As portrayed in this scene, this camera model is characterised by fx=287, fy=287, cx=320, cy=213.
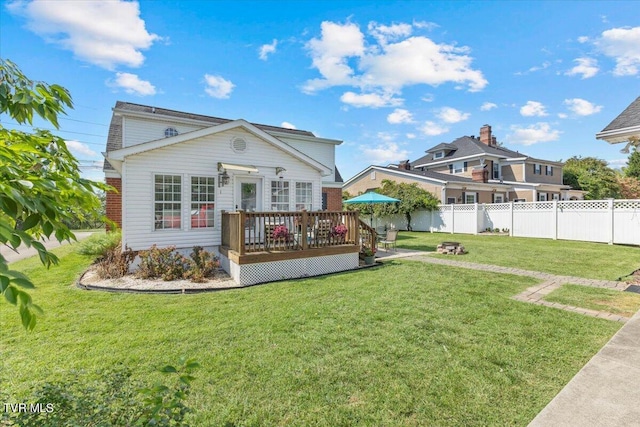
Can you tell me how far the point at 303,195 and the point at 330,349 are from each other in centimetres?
824

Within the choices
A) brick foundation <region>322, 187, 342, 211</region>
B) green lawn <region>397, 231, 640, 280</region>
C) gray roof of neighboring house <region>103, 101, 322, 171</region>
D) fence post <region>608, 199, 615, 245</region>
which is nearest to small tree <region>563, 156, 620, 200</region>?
fence post <region>608, 199, 615, 245</region>

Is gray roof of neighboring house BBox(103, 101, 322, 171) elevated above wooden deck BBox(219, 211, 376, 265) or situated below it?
above

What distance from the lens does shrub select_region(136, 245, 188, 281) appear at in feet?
25.9

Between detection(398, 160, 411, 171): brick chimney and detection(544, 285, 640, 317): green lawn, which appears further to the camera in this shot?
detection(398, 160, 411, 171): brick chimney

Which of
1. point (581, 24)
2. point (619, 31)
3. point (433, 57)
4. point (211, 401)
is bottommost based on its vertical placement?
point (211, 401)

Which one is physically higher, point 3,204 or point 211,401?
point 3,204

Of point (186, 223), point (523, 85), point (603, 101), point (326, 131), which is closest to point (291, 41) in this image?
point (326, 131)

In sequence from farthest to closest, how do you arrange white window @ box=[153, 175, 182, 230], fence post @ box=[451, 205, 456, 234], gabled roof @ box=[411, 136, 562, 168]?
gabled roof @ box=[411, 136, 562, 168]
fence post @ box=[451, 205, 456, 234]
white window @ box=[153, 175, 182, 230]

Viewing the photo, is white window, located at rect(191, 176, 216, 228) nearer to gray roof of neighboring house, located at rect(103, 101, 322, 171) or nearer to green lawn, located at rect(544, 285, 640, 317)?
gray roof of neighboring house, located at rect(103, 101, 322, 171)

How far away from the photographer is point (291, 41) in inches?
542

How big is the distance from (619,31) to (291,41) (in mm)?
12110

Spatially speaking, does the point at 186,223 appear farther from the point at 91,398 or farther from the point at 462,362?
the point at 462,362

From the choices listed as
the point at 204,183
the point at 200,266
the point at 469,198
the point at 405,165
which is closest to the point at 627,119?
the point at 200,266

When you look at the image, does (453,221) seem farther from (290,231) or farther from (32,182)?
(32,182)
